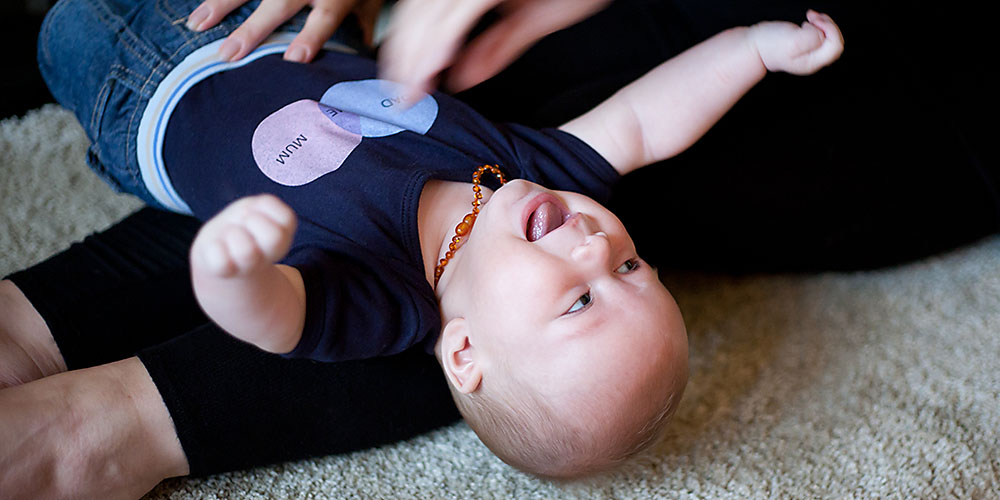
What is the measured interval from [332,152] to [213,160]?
15 centimetres

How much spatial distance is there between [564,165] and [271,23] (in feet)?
1.40

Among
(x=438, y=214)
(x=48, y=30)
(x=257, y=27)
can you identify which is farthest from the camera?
(x=48, y=30)

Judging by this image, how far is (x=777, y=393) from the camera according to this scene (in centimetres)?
99

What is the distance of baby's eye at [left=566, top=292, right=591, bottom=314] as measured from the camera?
0.79 meters

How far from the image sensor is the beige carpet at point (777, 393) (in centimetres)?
86

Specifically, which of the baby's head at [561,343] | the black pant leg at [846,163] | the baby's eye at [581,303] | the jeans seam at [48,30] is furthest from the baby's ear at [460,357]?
the jeans seam at [48,30]

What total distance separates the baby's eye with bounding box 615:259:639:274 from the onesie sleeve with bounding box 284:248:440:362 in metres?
0.20

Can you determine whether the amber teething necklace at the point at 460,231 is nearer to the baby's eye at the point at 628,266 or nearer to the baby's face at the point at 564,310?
the baby's face at the point at 564,310

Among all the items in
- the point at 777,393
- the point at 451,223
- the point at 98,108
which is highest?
the point at 98,108

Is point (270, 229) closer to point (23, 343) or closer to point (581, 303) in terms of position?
point (581, 303)

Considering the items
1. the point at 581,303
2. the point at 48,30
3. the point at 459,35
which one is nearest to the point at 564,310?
the point at 581,303

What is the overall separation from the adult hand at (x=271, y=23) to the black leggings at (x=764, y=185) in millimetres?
223

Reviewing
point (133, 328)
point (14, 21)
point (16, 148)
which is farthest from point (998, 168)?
point (14, 21)

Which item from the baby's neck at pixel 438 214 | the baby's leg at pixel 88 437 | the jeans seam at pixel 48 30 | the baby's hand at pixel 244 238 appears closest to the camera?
the baby's hand at pixel 244 238
